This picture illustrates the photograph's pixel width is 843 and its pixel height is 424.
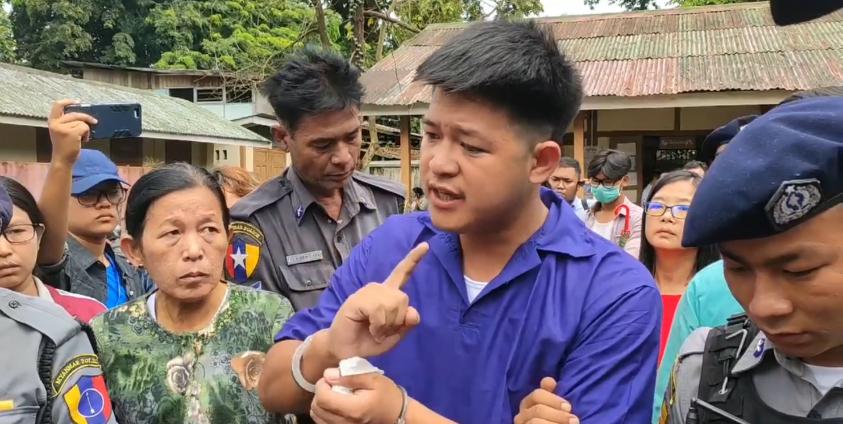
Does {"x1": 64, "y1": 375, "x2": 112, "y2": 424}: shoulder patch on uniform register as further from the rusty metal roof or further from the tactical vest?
the rusty metal roof

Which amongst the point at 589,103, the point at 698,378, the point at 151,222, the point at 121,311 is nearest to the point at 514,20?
the point at 698,378

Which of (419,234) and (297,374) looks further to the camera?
(419,234)

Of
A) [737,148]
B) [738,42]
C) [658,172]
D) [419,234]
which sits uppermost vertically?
[738,42]

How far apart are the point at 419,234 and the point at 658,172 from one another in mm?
10605

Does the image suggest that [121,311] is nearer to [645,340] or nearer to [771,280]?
[645,340]

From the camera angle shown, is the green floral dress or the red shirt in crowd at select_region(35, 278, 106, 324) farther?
the red shirt in crowd at select_region(35, 278, 106, 324)

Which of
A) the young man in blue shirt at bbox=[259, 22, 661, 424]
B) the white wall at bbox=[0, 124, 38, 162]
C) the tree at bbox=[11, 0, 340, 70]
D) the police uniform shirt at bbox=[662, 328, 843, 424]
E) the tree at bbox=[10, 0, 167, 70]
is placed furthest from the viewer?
the tree at bbox=[10, 0, 167, 70]

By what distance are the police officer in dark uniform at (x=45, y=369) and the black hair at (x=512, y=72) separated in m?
1.17

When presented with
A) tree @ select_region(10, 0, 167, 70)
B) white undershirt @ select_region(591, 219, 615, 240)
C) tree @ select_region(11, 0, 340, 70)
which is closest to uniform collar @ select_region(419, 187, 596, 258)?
white undershirt @ select_region(591, 219, 615, 240)

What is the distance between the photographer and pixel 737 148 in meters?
1.33

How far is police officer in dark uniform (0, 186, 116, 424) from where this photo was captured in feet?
5.98

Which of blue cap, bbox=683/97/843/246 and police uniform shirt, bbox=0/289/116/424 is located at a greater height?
blue cap, bbox=683/97/843/246

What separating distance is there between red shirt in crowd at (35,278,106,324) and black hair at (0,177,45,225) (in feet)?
0.73

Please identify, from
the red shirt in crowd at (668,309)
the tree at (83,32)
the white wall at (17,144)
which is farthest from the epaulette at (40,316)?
the tree at (83,32)
